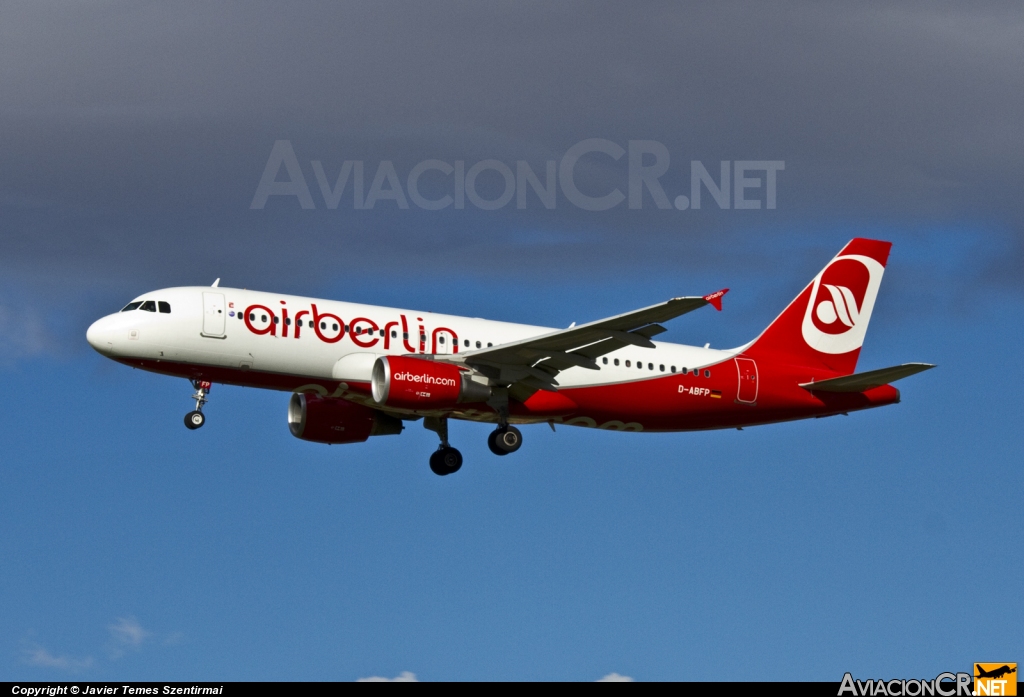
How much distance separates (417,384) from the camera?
5138 centimetres

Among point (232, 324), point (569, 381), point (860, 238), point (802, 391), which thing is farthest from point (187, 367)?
point (860, 238)

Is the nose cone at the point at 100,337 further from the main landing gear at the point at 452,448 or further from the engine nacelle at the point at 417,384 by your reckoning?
the main landing gear at the point at 452,448

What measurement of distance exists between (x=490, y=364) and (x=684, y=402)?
7.08m

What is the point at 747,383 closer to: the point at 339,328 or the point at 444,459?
the point at 444,459

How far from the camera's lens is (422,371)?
51.6m

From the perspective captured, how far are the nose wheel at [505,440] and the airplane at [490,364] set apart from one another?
31mm

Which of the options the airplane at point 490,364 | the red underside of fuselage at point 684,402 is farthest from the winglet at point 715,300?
the red underside of fuselage at point 684,402

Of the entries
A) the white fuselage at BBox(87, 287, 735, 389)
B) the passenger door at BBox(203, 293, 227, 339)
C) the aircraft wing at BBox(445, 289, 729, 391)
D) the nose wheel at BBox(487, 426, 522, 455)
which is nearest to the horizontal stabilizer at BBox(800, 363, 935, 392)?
the aircraft wing at BBox(445, 289, 729, 391)

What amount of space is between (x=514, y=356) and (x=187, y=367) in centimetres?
986

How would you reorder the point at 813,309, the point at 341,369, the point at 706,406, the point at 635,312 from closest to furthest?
the point at 635,312 → the point at 341,369 → the point at 706,406 → the point at 813,309

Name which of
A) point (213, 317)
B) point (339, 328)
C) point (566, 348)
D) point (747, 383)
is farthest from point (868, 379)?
point (213, 317)

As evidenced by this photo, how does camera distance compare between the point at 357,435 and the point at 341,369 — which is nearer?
the point at 341,369

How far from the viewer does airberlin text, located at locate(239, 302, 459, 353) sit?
2015 inches

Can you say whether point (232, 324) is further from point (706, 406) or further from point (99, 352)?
point (706, 406)
